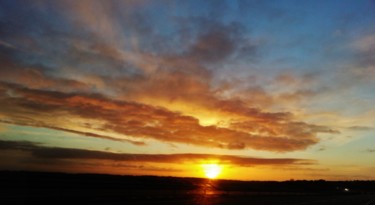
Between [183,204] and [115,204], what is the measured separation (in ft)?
29.0

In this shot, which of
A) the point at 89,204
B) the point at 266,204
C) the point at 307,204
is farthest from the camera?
the point at 307,204

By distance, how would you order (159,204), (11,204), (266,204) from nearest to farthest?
(11,204) → (159,204) → (266,204)

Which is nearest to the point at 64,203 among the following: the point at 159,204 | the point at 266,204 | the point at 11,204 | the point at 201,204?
the point at 11,204

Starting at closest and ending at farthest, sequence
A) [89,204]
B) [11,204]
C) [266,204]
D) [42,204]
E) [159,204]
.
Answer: [11,204] < [42,204] < [89,204] < [159,204] < [266,204]

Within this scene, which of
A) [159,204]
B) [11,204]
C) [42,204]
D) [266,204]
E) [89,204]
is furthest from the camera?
[266,204]

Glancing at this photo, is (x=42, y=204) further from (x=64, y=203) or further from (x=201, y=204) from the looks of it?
(x=201, y=204)

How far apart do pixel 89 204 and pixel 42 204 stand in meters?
5.14

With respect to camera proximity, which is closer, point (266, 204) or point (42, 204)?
point (42, 204)

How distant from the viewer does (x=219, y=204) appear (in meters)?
52.7

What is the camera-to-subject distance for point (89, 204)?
154ft

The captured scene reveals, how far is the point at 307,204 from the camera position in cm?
6181

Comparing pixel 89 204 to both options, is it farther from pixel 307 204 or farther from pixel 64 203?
pixel 307 204

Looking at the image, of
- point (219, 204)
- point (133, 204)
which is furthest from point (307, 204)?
point (133, 204)

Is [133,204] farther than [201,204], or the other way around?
[201,204]
